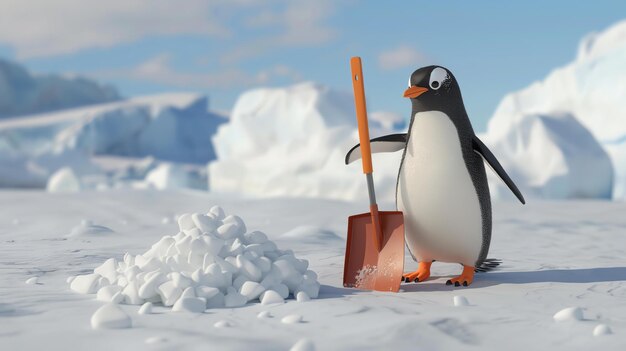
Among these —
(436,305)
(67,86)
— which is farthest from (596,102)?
(67,86)

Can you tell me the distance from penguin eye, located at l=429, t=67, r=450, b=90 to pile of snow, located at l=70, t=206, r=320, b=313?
0.95 m

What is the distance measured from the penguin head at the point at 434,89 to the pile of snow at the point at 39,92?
28.3 metres

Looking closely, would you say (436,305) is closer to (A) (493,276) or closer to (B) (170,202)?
(A) (493,276)

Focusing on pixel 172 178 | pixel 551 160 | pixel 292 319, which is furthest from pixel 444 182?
pixel 172 178

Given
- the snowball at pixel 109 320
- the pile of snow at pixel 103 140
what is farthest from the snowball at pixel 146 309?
the pile of snow at pixel 103 140

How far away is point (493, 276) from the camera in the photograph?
9.62ft

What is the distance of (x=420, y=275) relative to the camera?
2.83m

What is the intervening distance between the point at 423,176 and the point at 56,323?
154 cm

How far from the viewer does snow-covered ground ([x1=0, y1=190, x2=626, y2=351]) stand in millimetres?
1773

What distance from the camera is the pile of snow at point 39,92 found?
93.3 ft

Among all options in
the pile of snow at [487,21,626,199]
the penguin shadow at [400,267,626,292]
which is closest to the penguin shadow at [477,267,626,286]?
the penguin shadow at [400,267,626,292]

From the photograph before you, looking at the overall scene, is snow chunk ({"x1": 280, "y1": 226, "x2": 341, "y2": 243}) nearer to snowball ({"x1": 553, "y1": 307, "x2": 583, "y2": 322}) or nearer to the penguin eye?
the penguin eye

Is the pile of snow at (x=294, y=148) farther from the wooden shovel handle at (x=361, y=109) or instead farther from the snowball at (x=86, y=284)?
the snowball at (x=86, y=284)

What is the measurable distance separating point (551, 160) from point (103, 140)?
19.4 meters
